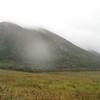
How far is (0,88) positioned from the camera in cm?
964

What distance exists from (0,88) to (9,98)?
236 centimetres

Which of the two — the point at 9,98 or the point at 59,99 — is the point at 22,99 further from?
the point at 59,99

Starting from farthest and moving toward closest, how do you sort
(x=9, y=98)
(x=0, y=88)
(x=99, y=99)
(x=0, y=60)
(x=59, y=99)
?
(x=0, y=60)
(x=99, y=99)
(x=0, y=88)
(x=59, y=99)
(x=9, y=98)

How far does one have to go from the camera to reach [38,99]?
822cm

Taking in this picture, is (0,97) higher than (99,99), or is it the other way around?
(0,97)

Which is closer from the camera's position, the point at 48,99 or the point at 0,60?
the point at 48,99

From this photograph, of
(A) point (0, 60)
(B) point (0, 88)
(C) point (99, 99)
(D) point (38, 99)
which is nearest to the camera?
(D) point (38, 99)

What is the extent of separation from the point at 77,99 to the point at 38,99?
2762mm

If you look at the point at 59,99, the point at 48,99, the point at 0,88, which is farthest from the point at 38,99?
the point at 0,88

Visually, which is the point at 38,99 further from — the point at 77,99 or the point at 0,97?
the point at 77,99

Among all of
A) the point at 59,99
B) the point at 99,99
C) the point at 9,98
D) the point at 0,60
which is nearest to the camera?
the point at 9,98

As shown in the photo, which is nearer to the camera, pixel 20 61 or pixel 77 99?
pixel 77 99

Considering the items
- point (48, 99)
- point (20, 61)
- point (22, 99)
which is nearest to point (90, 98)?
point (48, 99)

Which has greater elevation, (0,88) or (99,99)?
(0,88)
